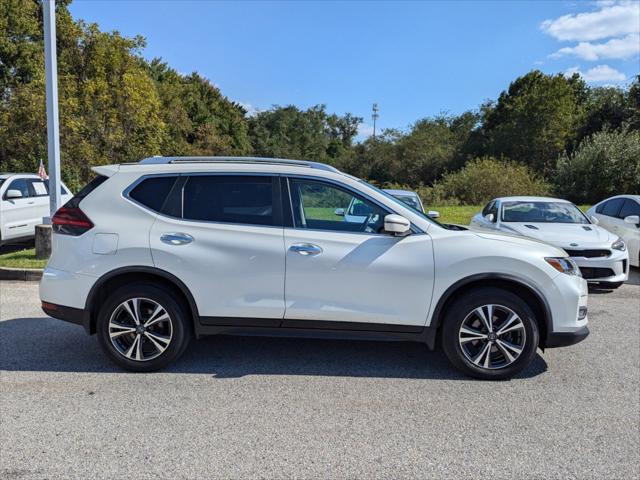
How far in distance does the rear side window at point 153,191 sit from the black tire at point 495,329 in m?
2.65

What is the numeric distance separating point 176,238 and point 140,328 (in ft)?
2.72

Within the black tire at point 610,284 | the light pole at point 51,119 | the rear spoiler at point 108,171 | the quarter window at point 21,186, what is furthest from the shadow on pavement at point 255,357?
the quarter window at point 21,186

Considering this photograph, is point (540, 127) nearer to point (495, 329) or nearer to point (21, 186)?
point (21, 186)

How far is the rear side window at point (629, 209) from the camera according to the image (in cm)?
998

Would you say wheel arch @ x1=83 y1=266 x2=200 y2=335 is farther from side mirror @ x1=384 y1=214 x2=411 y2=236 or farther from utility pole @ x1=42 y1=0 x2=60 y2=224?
utility pole @ x1=42 y1=0 x2=60 y2=224

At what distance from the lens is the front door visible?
4.17 metres

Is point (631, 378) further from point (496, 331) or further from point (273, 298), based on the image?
point (273, 298)

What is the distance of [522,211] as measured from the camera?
9.38 meters

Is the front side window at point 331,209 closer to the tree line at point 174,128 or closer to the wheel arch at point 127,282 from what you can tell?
the wheel arch at point 127,282

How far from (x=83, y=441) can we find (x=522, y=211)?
8301mm

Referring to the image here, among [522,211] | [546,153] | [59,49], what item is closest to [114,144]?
[59,49]

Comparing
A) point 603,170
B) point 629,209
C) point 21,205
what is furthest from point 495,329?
point 603,170

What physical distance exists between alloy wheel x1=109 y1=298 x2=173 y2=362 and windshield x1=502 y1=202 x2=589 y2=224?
6.81 metres

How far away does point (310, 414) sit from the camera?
3635 millimetres
